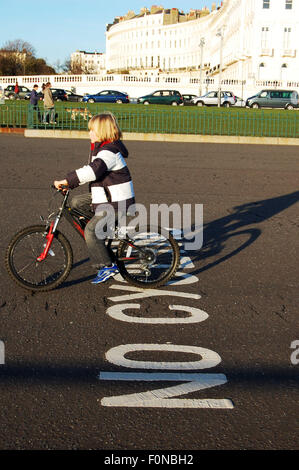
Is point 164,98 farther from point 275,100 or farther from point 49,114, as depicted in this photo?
point 49,114

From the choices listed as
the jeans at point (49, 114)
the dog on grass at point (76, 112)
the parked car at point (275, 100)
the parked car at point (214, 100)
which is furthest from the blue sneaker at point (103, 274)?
the parked car at point (214, 100)

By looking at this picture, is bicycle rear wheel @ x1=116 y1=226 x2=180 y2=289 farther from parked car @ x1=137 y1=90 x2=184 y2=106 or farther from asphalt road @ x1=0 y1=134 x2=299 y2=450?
parked car @ x1=137 y1=90 x2=184 y2=106

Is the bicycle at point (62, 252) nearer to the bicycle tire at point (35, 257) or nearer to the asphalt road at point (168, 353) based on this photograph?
the bicycle tire at point (35, 257)

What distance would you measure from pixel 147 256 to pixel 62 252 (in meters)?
0.71

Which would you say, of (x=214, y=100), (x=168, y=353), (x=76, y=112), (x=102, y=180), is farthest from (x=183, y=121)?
(x=214, y=100)

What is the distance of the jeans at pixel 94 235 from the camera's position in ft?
17.3

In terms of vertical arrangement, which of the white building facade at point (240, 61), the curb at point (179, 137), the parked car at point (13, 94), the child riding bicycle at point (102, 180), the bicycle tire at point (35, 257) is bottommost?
the bicycle tire at point (35, 257)

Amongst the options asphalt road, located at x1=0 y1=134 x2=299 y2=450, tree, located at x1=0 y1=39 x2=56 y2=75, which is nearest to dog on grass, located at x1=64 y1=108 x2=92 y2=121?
asphalt road, located at x1=0 y1=134 x2=299 y2=450

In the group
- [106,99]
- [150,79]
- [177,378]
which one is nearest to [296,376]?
[177,378]

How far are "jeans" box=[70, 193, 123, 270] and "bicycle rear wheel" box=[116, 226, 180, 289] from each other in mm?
145

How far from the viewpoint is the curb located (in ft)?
74.9

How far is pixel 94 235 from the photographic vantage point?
5.29m

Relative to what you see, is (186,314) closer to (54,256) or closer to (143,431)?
(54,256)

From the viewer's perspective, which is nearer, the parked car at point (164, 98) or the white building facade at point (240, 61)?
the parked car at point (164, 98)
